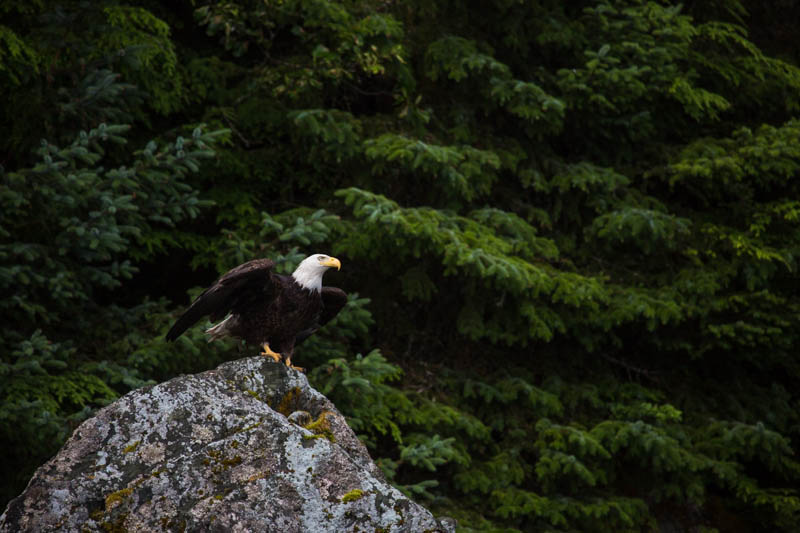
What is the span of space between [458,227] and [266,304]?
10.1 feet

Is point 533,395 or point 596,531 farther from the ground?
point 533,395

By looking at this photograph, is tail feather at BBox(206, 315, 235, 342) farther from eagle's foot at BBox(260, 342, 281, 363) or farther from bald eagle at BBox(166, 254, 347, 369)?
eagle's foot at BBox(260, 342, 281, 363)

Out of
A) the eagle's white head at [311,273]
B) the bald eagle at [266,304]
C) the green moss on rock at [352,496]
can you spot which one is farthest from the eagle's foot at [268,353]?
the green moss on rock at [352,496]

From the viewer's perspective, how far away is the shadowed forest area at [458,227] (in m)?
6.24

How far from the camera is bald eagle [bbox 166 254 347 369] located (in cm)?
417

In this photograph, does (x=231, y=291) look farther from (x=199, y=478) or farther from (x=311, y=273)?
(x=199, y=478)

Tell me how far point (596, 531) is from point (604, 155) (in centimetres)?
375

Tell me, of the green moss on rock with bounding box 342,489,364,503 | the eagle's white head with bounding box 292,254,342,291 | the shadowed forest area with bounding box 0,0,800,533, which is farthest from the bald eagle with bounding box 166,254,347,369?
the shadowed forest area with bounding box 0,0,800,533

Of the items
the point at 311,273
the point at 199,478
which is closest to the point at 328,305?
the point at 311,273

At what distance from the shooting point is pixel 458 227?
23.5ft

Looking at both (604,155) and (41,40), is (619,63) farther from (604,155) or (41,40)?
(41,40)

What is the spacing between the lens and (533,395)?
7.26m

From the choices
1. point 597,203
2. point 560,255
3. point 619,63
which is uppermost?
point 619,63

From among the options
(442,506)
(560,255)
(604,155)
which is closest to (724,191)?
(604,155)
